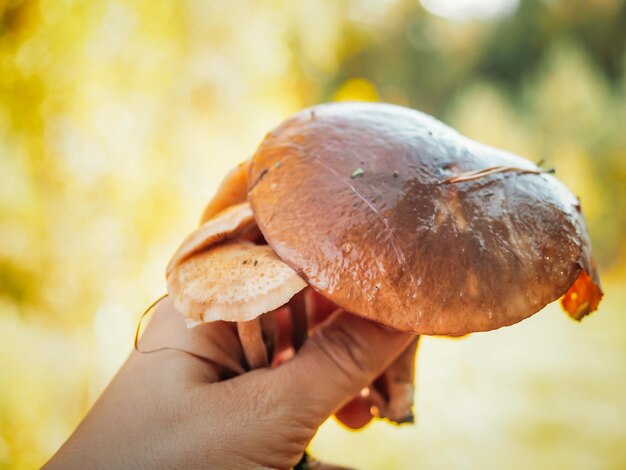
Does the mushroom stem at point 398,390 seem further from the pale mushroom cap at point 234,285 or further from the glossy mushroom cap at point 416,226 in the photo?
the pale mushroom cap at point 234,285

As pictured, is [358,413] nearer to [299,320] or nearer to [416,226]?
[299,320]

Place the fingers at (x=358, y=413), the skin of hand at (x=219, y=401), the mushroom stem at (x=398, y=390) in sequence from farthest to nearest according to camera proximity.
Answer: the fingers at (x=358, y=413)
the mushroom stem at (x=398, y=390)
the skin of hand at (x=219, y=401)

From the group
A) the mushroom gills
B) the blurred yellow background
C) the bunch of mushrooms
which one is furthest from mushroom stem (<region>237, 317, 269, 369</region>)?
the blurred yellow background

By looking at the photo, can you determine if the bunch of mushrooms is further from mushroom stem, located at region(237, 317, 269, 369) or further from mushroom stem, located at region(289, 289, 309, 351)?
mushroom stem, located at region(289, 289, 309, 351)

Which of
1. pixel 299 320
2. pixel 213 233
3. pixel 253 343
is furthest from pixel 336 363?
pixel 213 233

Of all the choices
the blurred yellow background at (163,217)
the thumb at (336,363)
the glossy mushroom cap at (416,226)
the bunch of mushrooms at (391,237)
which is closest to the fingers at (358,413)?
the thumb at (336,363)
